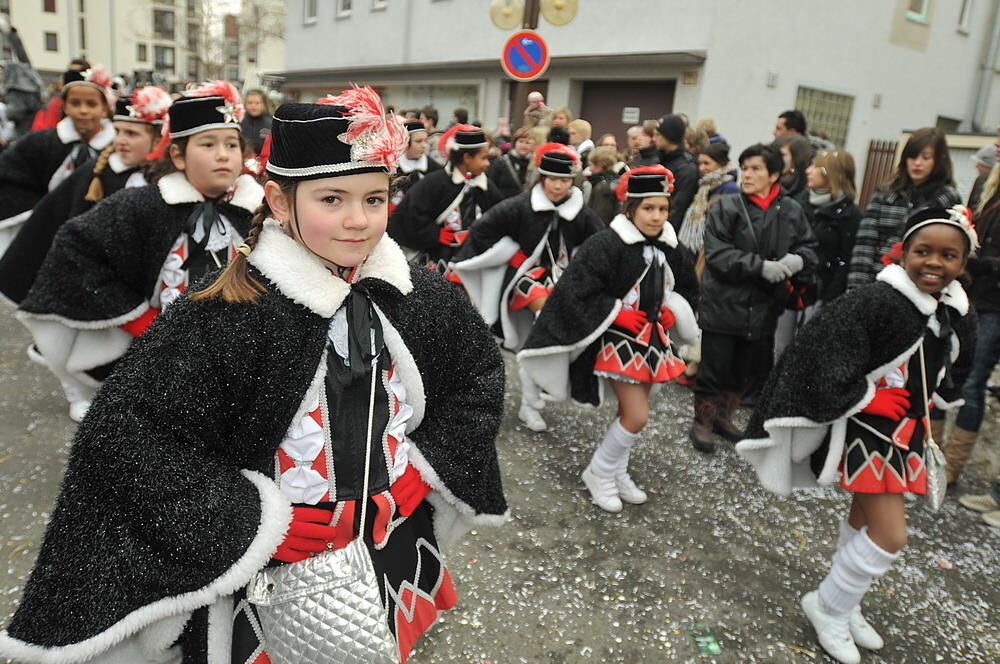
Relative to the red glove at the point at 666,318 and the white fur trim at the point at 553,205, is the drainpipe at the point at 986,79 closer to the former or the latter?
the white fur trim at the point at 553,205

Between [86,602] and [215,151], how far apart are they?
2.14 metres

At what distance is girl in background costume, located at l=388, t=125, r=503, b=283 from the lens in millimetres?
5742

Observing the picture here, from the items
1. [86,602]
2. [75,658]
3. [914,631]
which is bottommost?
[914,631]

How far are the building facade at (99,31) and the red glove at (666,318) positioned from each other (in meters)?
52.9

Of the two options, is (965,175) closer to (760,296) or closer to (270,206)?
(760,296)

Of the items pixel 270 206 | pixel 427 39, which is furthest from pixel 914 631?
pixel 427 39

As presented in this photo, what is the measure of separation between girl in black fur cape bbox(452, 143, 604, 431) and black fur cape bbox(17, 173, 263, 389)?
1.92 meters

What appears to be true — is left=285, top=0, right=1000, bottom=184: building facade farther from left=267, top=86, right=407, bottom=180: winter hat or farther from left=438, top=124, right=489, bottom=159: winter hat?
left=267, top=86, right=407, bottom=180: winter hat

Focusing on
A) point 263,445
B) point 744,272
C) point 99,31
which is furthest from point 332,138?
point 99,31

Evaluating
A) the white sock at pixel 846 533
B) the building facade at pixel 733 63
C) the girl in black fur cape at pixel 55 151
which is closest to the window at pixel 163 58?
the building facade at pixel 733 63

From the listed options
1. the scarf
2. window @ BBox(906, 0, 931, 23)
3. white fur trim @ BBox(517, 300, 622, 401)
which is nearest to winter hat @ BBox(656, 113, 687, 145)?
the scarf

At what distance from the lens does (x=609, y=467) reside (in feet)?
13.2

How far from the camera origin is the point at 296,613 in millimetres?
1584

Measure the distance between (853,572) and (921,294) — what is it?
1.15 meters
